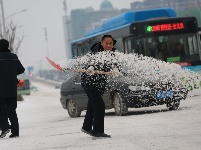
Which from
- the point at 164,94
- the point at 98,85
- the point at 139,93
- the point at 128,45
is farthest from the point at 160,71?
the point at 128,45

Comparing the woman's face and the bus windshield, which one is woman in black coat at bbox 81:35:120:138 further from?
the bus windshield

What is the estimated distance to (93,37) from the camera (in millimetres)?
25922

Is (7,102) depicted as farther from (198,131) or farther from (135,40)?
(135,40)

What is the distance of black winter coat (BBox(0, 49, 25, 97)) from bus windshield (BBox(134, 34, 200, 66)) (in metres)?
10.8

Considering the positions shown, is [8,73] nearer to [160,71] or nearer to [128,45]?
[160,71]

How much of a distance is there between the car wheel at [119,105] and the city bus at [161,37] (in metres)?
5.88

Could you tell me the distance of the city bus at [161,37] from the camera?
22.6 meters

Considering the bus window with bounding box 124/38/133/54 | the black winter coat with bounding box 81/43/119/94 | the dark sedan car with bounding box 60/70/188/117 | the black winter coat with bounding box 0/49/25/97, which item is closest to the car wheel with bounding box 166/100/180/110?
the dark sedan car with bounding box 60/70/188/117

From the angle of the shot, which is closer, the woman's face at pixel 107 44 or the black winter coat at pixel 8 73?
the woman's face at pixel 107 44

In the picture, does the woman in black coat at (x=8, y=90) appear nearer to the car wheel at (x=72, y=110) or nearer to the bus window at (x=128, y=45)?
the car wheel at (x=72, y=110)

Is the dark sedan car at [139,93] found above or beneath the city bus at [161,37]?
beneath

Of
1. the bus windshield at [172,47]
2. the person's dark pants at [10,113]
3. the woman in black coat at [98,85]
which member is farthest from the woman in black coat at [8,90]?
the bus windshield at [172,47]

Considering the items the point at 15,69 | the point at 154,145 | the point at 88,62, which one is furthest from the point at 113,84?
the point at 154,145

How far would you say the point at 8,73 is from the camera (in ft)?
39.4
